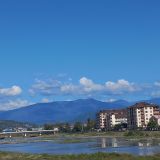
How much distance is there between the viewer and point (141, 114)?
153 metres

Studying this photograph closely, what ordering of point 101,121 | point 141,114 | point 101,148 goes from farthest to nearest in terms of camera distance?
point 101,121 → point 141,114 → point 101,148

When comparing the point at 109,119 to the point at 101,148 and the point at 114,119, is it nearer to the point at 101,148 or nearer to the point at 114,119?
the point at 114,119

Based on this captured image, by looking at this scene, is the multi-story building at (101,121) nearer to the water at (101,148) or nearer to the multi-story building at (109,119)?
the multi-story building at (109,119)

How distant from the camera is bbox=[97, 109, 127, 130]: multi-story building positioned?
174m

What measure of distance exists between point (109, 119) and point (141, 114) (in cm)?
2514

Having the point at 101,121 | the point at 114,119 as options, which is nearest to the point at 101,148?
the point at 114,119

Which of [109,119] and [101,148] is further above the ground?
[109,119]

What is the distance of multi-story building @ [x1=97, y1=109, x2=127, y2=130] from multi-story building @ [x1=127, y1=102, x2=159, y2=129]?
15533 mm

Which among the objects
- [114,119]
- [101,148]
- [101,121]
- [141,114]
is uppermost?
[141,114]

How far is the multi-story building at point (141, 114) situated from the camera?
15238 centimetres

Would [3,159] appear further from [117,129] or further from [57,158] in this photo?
[117,129]

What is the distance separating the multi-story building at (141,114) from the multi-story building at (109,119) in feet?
51.0

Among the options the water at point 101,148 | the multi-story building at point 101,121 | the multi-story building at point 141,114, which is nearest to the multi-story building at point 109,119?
the multi-story building at point 101,121

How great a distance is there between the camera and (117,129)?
514ft
